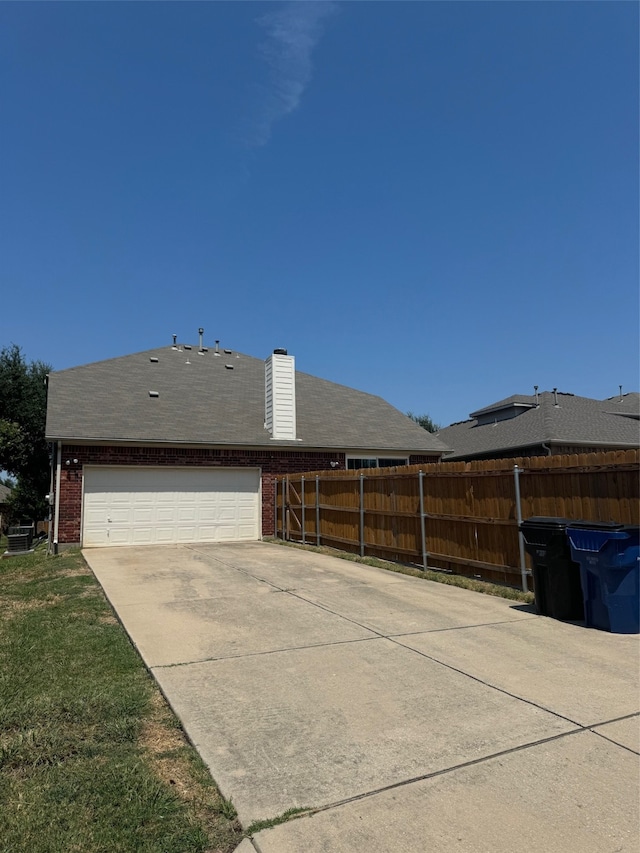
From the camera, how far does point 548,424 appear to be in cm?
2252

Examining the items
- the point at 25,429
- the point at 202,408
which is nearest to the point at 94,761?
the point at 202,408

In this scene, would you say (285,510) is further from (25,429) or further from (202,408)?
(25,429)

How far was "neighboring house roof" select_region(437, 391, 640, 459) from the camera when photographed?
870 inches

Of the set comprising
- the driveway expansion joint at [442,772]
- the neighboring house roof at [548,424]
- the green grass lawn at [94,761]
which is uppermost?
the neighboring house roof at [548,424]

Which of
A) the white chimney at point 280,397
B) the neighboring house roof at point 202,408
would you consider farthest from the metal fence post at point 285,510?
the white chimney at point 280,397

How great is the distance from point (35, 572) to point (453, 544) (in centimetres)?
837

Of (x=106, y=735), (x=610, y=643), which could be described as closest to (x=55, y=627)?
(x=106, y=735)

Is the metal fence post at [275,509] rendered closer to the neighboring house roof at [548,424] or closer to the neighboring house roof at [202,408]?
the neighboring house roof at [202,408]

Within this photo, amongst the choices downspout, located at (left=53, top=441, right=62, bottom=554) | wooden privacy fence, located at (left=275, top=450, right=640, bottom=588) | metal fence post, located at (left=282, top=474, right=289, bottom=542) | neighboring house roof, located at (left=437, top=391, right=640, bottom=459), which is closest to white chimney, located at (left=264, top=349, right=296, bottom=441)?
metal fence post, located at (left=282, top=474, right=289, bottom=542)

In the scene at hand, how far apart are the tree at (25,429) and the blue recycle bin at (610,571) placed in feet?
82.2

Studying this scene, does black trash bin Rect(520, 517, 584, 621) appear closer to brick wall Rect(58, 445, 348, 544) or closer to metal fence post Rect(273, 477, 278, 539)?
metal fence post Rect(273, 477, 278, 539)

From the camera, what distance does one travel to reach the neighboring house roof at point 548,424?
22.1 m

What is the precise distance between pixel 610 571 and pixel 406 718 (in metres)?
3.32

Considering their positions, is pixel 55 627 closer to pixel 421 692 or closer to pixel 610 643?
pixel 421 692
